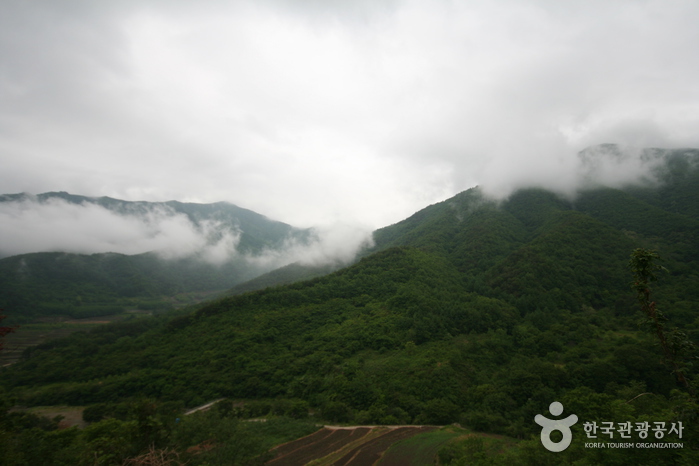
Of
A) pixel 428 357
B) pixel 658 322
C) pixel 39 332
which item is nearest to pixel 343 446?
pixel 428 357

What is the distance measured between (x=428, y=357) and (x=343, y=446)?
26.9 metres

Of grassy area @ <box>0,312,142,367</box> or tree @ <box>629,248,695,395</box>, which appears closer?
tree @ <box>629,248,695,395</box>

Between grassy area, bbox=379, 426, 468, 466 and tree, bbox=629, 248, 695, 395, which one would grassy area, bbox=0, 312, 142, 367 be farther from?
tree, bbox=629, 248, 695, 395

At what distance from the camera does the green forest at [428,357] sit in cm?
2134

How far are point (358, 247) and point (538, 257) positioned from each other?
97297 mm

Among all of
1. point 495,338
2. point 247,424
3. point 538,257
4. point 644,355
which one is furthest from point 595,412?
point 538,257

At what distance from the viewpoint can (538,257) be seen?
80.8 metres

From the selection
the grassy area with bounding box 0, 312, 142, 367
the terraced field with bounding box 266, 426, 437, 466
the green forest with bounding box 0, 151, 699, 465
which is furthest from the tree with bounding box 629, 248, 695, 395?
the grassy area with bounding box 0, 312, 142, 367

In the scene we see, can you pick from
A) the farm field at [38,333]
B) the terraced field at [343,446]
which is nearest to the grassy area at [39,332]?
the farm field at [38,333]

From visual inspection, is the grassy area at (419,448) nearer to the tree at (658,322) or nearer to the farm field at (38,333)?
the tree at (658,322)

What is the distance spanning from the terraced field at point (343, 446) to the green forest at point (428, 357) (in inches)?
96.5

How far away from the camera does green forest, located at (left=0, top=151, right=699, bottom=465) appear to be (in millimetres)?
21344

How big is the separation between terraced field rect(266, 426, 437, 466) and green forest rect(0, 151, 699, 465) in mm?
2450

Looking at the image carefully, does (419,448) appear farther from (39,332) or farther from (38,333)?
(39,332)
